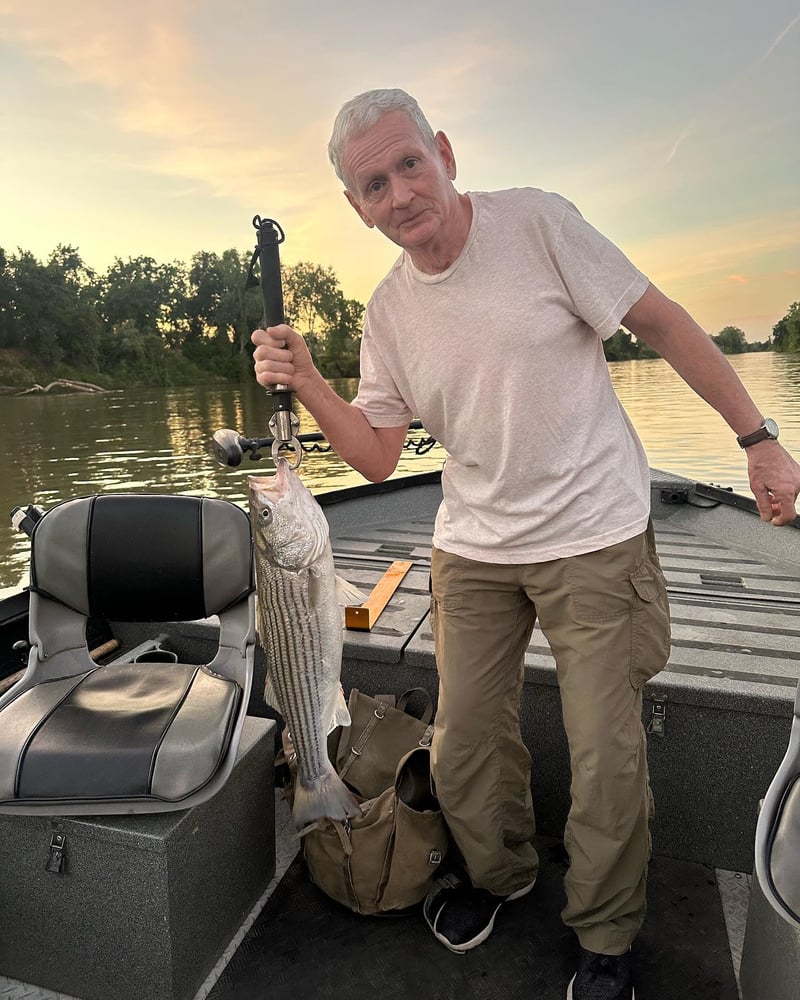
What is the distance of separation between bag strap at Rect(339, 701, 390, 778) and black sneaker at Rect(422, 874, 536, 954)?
1.63 ft

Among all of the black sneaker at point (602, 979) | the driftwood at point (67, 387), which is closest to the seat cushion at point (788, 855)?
the black sneaker at point (602, 979)

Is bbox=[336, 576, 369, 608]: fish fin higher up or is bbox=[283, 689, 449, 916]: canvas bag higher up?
bbox=[336, 576, 369, 608]: fish fin

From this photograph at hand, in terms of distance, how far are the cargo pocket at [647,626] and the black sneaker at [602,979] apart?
0.82m

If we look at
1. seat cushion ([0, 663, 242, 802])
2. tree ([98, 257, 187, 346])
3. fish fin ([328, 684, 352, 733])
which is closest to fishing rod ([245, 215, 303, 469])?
fish fin ([328, 684, 352, 733])

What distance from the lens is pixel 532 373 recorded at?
1.72 meters

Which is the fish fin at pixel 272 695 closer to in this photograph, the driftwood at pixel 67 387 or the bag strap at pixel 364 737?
the bag strap at pixel 364 737

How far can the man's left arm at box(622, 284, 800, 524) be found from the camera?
1689 millimetres

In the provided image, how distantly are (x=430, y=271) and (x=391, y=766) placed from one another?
1.77 m

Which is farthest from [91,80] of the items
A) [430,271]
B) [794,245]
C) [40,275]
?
[430,271]

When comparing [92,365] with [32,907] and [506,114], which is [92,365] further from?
[32,907]

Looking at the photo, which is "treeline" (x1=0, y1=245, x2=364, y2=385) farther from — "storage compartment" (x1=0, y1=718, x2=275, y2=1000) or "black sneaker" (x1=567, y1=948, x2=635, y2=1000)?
"black sneaker" (x1=567, y1=948, x2=635, y2=1000)

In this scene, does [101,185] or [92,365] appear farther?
[92,365]

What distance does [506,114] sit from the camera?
15219 millimetres

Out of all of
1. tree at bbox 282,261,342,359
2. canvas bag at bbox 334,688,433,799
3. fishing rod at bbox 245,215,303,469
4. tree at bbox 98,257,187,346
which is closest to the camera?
fishing rod at bbox 245,215,303,469
